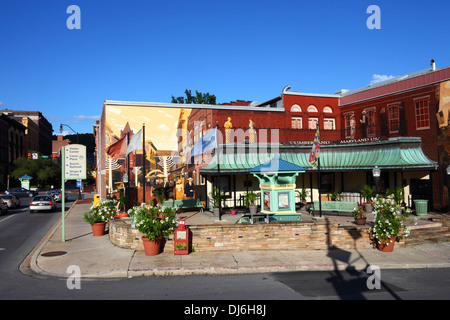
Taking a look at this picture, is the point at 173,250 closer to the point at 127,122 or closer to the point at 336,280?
the point at 336,280

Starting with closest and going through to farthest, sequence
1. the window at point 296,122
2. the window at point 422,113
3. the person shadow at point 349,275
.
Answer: the person shadow at point 349,275
the window at point 422,113
the window at point 296,122

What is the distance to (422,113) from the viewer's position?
78.0 feet

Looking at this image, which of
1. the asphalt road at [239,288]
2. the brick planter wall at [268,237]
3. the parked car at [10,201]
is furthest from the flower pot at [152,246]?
the parked car at [10,201]

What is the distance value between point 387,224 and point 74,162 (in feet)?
45.1

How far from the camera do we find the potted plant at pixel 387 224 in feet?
45.4

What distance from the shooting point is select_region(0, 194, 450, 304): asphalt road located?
28.8ft

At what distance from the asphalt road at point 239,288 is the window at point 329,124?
20.5 m

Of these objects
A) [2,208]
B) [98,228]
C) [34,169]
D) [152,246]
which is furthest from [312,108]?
[34,169]

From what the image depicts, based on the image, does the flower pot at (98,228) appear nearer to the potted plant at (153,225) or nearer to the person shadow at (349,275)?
the potted plant at (153,225)

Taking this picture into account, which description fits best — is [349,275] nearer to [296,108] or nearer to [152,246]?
[152,246]

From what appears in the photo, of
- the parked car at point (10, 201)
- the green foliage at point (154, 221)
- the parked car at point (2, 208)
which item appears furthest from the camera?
the parked car at point (10, 201)

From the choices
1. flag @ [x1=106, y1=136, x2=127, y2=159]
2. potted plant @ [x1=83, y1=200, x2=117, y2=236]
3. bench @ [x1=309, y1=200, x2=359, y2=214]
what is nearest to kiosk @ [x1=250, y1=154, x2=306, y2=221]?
bench @ [x1=309, y1=200, x2=359, y2=214]

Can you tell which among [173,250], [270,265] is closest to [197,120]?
[173,250]
